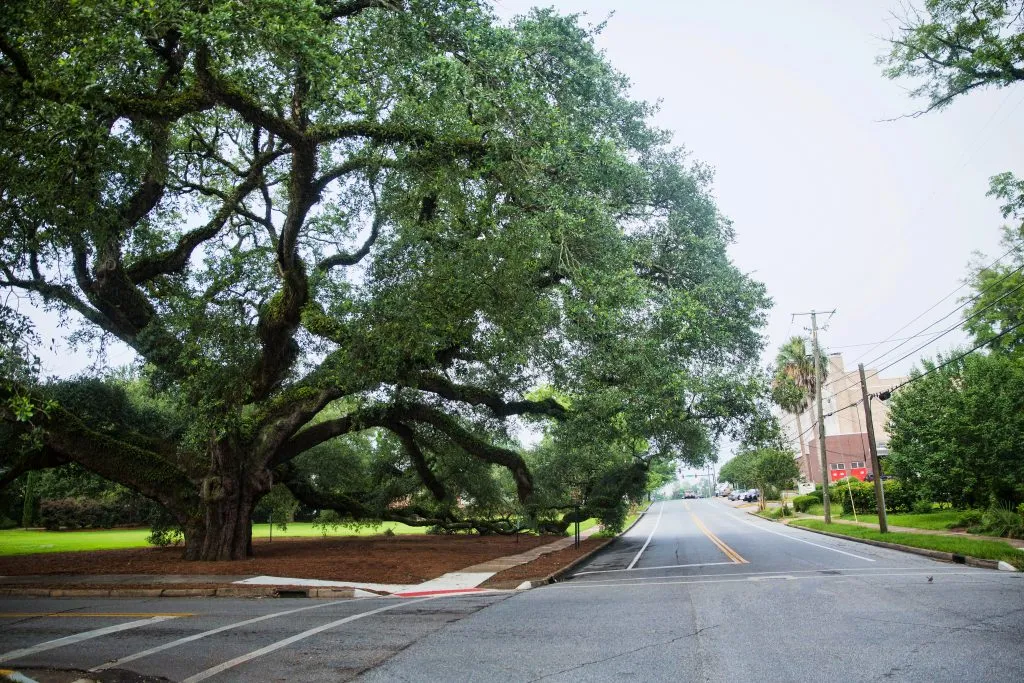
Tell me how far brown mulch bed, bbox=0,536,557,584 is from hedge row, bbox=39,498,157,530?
84.6 feet

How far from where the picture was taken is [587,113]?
13945 millimetres

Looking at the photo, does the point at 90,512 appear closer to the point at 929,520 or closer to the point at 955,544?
the point at 955,544

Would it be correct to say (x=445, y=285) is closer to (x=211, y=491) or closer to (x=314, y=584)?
(x=314, y=584)

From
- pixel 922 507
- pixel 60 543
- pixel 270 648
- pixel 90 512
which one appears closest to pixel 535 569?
pixel 270 648

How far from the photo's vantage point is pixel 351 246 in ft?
65.6

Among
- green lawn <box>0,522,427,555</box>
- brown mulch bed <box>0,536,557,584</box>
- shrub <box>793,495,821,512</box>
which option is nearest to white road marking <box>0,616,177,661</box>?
brown mulch bed <box>0,536,557,584</box>

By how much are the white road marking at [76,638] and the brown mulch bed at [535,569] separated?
A: 669 centimetres

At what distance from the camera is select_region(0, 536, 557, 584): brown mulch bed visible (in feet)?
51.6

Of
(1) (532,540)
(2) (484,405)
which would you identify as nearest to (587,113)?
(2) (484,405)

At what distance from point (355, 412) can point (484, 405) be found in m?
3.90

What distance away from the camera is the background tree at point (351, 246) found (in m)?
9.40

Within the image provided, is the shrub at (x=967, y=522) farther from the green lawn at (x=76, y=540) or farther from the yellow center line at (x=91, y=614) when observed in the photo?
the yellow center line at (x=91, y=614)

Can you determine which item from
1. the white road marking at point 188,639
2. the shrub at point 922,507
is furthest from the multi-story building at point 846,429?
the white road marking at point 188,639

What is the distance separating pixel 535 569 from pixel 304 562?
593 cm
